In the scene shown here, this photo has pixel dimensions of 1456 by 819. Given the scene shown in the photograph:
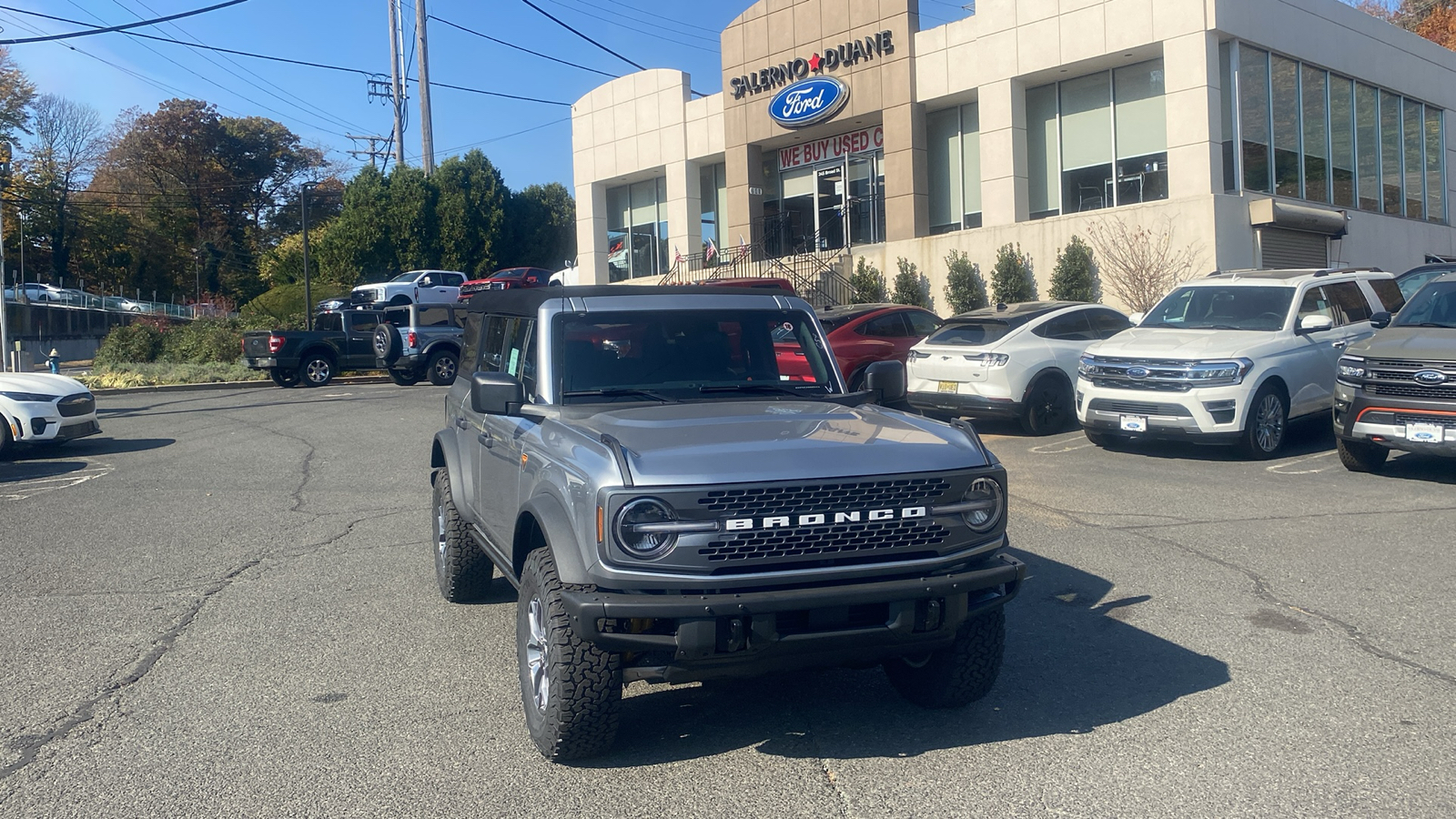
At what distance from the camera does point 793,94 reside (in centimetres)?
3002

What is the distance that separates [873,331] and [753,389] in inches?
433

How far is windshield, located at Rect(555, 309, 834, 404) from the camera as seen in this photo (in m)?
5.29

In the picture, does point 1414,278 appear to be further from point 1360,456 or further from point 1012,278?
point 1012,278

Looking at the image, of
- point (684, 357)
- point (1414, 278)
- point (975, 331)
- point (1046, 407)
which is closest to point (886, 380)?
point (684, 357)

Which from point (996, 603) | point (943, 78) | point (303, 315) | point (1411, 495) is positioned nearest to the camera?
point (996, 603)

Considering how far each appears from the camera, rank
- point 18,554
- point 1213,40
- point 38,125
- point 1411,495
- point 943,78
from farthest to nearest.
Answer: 1. point 38,125
2. point 943,78
3. point 1213,40
4. point 1411,495
5. point 18,554

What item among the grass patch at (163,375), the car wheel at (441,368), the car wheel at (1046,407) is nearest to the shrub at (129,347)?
the grass patch at (163,375)

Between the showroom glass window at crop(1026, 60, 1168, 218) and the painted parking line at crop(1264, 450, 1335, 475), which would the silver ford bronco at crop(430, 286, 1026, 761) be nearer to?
the painted parking line at crop(1264, 450, 1335, 475)

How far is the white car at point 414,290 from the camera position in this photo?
34.4 m

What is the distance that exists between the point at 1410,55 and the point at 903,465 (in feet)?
101

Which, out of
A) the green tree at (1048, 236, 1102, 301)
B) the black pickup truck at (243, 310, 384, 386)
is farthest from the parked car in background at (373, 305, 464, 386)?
the green tree at (1048, 236, 1102, 301)

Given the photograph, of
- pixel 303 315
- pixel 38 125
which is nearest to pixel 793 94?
pixel 303 315

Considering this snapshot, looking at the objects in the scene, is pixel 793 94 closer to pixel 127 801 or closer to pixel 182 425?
pixel 182 425

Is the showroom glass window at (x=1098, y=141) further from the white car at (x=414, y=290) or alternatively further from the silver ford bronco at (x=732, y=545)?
the silver ford bronco at (x=732, y=545)
